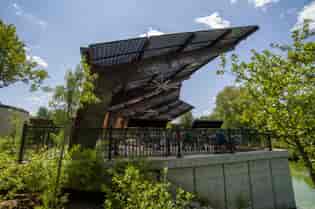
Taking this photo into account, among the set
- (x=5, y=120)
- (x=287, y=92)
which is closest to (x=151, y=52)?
(x=287, y=92)

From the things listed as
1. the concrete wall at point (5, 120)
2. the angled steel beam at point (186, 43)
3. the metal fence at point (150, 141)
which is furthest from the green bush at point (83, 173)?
the concrete wall at point (5, 120)

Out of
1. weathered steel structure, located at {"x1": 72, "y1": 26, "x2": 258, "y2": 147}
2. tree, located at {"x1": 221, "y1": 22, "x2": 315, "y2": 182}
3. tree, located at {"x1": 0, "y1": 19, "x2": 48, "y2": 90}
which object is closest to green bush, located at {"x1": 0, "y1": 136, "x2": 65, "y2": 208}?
weathered steel structure, located at {"x1": 72, "y1": 26, "x2": 258, "y2": 147}

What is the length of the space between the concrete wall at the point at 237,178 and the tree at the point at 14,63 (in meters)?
3.87

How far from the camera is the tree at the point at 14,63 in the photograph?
3329 millimetres

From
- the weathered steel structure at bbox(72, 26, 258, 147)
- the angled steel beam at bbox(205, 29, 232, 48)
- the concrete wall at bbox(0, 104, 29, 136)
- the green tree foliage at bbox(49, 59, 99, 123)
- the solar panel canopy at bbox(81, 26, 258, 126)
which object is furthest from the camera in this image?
the concrete wall at bbox(0, 104, 29, 136)

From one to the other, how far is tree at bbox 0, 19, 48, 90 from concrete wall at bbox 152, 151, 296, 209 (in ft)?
12.7

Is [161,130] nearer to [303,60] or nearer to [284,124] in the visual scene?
[284,124]

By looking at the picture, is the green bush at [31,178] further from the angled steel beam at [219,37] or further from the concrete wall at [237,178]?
the angled steel beam at [219,37]

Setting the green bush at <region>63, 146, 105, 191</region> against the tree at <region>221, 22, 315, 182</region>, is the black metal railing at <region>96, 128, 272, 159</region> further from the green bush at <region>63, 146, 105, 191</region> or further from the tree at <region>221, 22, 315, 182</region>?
the tree at <region>221, 22, 315, 182</region>

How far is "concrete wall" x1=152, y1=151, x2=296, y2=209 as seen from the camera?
16.4 ft

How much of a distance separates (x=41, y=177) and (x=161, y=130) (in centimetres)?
353

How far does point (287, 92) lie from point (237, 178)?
333cm

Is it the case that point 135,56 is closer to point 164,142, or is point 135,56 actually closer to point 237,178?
point 164,142

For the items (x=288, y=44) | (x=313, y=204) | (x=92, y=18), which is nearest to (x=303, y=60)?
(x=288, y=44)
